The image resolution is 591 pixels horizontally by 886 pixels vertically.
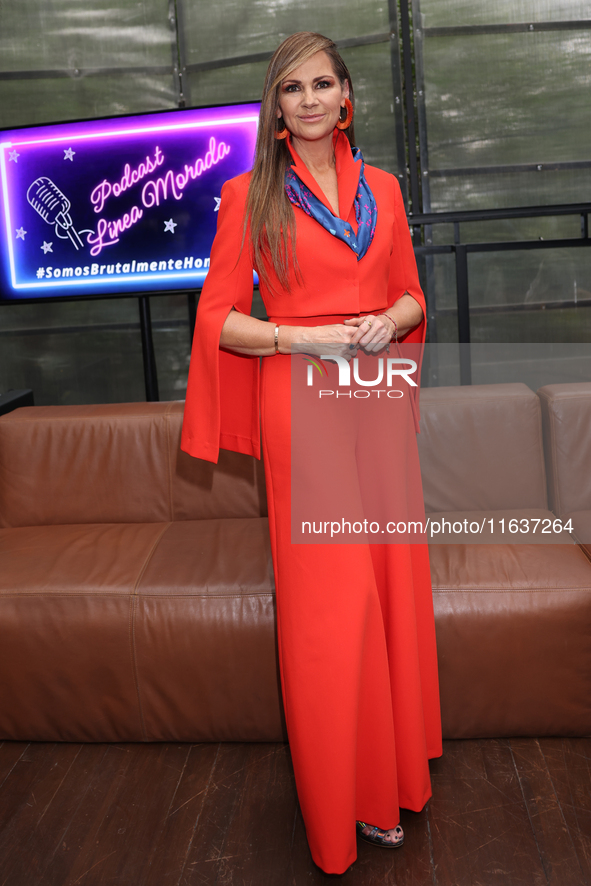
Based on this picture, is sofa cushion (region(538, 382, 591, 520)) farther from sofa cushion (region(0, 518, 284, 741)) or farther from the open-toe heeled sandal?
the open-toe heeled sandal

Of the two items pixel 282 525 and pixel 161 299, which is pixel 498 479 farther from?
pixel 161 299

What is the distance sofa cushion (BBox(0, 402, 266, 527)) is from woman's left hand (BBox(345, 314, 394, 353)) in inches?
42.4

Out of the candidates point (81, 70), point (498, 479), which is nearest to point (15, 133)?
point (81, 70)

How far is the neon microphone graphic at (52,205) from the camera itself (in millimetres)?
3373

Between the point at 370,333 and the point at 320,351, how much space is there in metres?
0.10

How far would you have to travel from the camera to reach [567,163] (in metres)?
4.57

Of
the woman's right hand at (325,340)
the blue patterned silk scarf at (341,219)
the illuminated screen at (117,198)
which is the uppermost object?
the illuminated screen at (117,198)

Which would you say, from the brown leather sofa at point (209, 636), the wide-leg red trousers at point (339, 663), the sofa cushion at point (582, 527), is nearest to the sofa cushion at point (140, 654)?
the brown leather sofa at point (209, 636)

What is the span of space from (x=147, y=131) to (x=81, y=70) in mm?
1895

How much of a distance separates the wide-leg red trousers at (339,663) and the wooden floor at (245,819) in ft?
0.42

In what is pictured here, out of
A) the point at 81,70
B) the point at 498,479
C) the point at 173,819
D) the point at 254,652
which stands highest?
the point at 81,70

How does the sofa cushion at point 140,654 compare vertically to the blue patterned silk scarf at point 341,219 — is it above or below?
below

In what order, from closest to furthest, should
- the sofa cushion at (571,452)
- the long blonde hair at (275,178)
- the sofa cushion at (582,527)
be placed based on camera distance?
the long blonde hair at (275,178), the sofa cushion at (582,527), the sofa cushion at (571,452)

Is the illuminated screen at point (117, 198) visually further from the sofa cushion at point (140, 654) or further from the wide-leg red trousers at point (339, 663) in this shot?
the wide-leg red trousers at point (339, 663)
